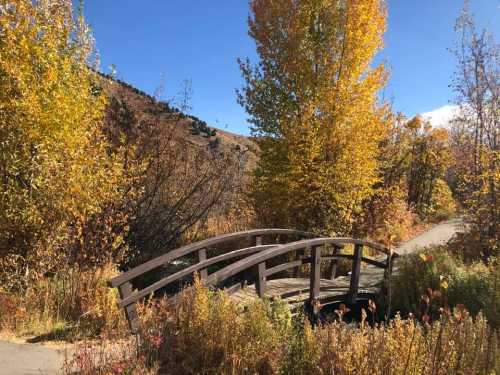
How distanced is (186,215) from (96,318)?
6.73m

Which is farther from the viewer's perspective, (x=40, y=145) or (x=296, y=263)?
(x=296, y=263)

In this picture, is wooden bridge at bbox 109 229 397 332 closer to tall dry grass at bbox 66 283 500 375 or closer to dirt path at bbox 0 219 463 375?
tall dry grass at bbox 66 283 500 375

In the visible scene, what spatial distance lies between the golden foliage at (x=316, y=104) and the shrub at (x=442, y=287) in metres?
2.90

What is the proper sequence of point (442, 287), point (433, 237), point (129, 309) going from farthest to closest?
point (433, 237) → point (442, 287) → point (129, 309)

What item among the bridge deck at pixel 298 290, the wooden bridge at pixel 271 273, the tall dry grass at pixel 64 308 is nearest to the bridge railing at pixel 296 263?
the wooden bridge at pixel 271 273

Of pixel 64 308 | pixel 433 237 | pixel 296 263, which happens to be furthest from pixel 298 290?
pixel 433 237

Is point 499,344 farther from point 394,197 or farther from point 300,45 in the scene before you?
point 394,197

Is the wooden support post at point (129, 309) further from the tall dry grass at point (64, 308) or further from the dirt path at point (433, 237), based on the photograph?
the dirt path at point (433, 237)

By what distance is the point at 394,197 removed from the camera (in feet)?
49.3

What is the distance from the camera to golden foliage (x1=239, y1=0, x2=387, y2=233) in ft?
31.8

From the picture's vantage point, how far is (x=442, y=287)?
6.54 metres

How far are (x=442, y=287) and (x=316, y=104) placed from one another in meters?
5.17

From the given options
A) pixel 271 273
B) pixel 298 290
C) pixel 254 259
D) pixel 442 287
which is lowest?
pixel 298 290

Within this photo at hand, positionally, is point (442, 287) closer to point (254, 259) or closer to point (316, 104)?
point (254, 259)
